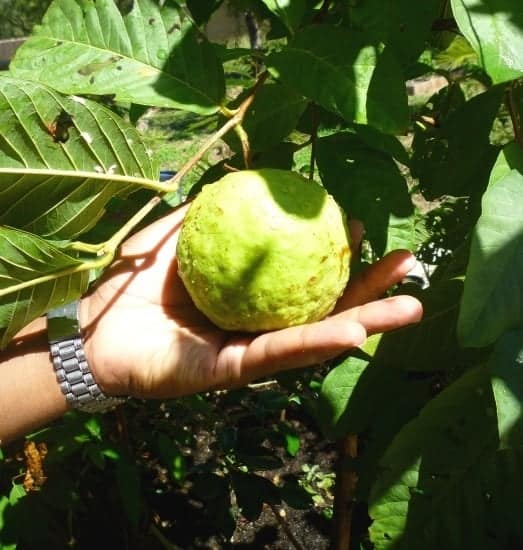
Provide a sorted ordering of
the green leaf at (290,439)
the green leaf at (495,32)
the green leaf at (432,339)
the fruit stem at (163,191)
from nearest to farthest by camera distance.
A: 1. the green leaf at (495,32)
2. the fruit stem at (163,191)
3. the green leaf at (432,339)
4. the green leaf at (290,439)

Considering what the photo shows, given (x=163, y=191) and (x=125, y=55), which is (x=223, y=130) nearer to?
(x=163, y=191)

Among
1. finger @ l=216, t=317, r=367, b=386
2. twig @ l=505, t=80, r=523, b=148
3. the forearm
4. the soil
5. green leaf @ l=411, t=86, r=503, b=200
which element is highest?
twig @ l=505, t=80, r=523, b=148

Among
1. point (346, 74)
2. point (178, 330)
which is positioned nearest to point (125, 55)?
point (346, 74)

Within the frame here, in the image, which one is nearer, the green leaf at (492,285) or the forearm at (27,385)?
the green leaf at (492,285)

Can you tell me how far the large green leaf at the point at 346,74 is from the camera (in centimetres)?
101

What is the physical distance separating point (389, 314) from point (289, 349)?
0.18 meters

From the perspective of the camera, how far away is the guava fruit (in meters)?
1.14

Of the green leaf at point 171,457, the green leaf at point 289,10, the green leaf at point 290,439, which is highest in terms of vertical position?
the green leaf at point 289,10

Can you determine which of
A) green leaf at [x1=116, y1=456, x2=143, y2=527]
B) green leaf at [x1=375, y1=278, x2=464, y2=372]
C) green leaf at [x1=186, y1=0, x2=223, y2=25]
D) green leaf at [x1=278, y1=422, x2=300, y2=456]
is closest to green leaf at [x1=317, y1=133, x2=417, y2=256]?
green leaf at [x1=375, y1=278, x2=464, y2=372]

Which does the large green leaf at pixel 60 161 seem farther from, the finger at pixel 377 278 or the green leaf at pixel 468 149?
the green leaf at pixel 468 149

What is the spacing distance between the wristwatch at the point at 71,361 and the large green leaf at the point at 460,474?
724 millimetres

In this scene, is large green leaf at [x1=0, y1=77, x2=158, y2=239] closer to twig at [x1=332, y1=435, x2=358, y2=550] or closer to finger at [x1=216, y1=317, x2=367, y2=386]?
finger at [x1=216, y1=317, x2=367, y2=386]

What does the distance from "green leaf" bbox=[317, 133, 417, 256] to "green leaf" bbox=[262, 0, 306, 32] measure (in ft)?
0.90

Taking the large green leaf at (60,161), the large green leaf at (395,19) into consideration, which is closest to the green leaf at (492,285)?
the large green leaf at (395,19)
